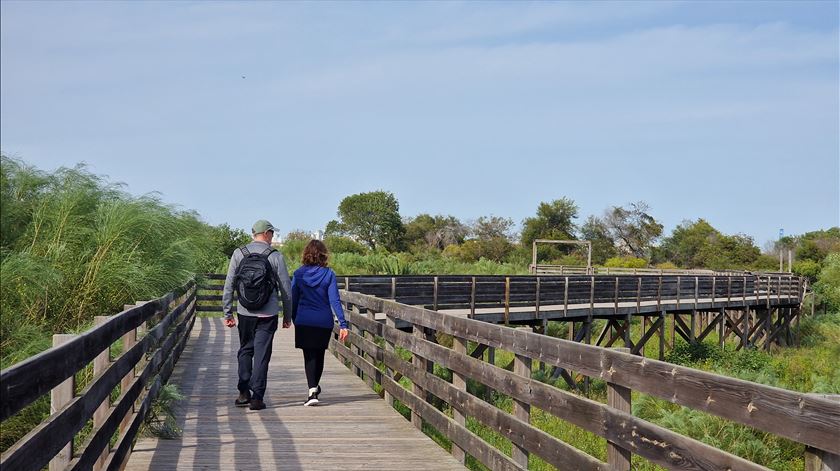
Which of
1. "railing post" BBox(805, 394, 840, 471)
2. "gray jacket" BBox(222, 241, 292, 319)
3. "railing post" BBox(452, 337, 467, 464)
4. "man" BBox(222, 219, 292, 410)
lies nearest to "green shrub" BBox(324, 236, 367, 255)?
"man" BBox(222, 219, 292, 410)

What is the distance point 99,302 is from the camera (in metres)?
9.27

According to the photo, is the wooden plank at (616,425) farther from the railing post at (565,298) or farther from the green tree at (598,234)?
A: the green tree at (598,234)

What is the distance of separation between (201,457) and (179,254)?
17.1ft

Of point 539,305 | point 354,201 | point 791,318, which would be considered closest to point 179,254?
point 539,305

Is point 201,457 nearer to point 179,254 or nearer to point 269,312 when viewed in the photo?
point 269,312

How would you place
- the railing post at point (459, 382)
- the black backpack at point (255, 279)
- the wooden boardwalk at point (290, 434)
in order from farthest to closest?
the black backpack at point (255, 279) < the railing post at point (459, 382) < the wooden boardwalk at point (290, 434)

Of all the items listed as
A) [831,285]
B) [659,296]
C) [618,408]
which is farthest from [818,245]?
[618,408]

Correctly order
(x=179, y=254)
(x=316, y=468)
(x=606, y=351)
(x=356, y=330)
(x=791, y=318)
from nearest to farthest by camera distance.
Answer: (x=606, y=351), (x=316, y=468), (x=179, y=254), (x=356, y=330), (x=791, y=318)

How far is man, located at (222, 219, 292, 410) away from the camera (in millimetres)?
8680

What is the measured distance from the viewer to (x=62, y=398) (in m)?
4.29

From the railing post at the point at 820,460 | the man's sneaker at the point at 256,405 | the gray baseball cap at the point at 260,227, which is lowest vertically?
the man's sneaker at the point at 256,405

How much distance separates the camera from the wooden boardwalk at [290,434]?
6.71 metres

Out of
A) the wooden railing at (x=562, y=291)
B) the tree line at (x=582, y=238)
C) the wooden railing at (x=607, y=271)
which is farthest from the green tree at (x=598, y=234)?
the wooden railing at (x=562, y=291)

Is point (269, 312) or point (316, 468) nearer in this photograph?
point (316, 468)
